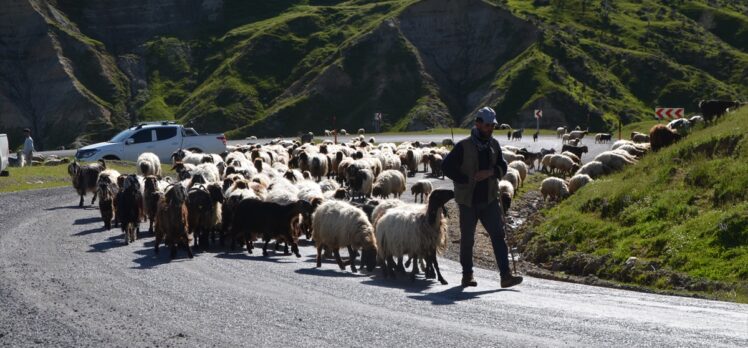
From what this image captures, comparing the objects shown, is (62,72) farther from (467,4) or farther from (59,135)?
(467,4)

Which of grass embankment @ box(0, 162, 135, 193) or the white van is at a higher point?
the white van

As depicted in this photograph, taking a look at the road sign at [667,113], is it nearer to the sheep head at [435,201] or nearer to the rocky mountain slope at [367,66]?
the sheep head at [435,201]

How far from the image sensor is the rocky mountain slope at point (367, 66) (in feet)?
365

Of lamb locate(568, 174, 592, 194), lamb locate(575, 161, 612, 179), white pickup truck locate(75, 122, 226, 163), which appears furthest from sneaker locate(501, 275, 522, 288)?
white pickup truck locate(75, 122, 226, 163)

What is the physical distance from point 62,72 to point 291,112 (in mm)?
33615

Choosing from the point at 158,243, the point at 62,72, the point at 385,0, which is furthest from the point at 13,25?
the point at 158,243

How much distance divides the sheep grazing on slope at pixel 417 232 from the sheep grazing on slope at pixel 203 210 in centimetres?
544

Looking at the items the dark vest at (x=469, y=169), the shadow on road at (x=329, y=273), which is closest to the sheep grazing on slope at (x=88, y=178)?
the shadow on road at (x=329, y=273)

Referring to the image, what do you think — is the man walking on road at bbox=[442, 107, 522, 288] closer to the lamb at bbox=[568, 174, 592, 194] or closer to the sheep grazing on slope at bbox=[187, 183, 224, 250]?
the sheep grazing on slope at bbox=[187, 183, 224, 250]

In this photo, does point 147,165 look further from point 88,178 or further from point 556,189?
point 556,189

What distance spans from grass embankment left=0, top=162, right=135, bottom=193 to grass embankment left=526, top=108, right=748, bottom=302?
19.7 metres

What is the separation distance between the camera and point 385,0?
152375 millimetres

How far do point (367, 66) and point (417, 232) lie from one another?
349 ft

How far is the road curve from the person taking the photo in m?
10.6
